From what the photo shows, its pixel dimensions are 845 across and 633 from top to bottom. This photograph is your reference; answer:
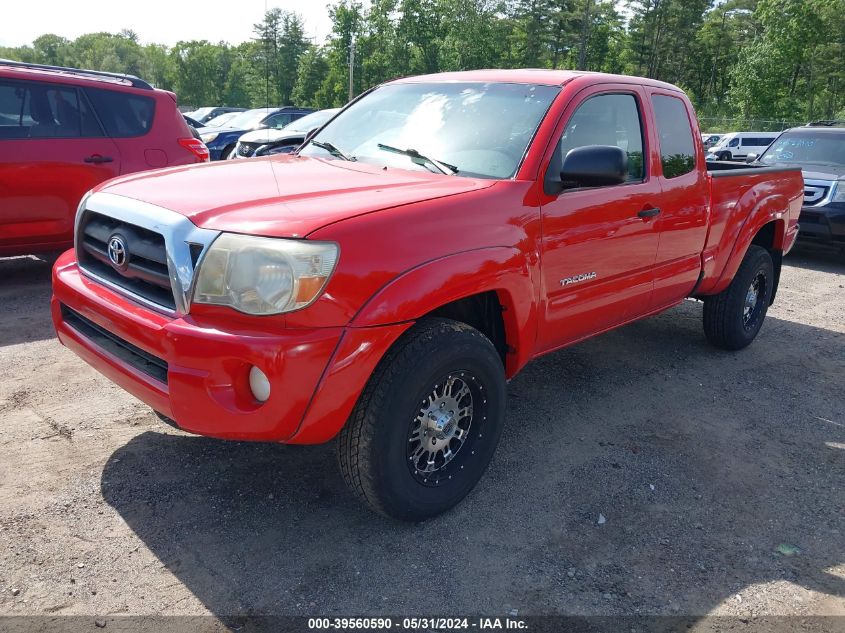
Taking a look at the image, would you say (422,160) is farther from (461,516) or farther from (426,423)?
(461,516)

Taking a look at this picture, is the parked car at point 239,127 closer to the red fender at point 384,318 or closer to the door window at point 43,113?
the door window at point 43,113

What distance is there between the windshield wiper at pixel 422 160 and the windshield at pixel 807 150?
7.97m

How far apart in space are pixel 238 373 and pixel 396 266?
68 centimetres

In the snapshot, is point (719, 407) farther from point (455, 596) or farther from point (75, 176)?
point (75, 176)

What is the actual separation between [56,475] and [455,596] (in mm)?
1904

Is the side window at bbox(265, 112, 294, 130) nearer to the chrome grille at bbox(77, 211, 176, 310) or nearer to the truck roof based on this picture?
the truck roof

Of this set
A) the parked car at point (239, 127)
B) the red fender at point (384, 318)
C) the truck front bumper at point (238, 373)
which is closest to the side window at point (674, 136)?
the red fender at point (384, 318)

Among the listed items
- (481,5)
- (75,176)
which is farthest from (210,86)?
(75,176)

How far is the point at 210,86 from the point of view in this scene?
91.6 meters

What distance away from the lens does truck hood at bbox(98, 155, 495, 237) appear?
8.29ft

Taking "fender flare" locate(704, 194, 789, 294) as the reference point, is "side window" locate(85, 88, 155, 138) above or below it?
above

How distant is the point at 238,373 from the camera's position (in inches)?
95.5

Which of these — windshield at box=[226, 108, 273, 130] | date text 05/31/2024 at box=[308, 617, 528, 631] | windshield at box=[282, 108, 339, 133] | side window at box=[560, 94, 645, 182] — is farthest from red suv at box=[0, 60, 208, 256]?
windshield at box=[226, 108, 273, 130]

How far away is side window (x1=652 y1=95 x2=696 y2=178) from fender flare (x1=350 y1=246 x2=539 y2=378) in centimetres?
154
